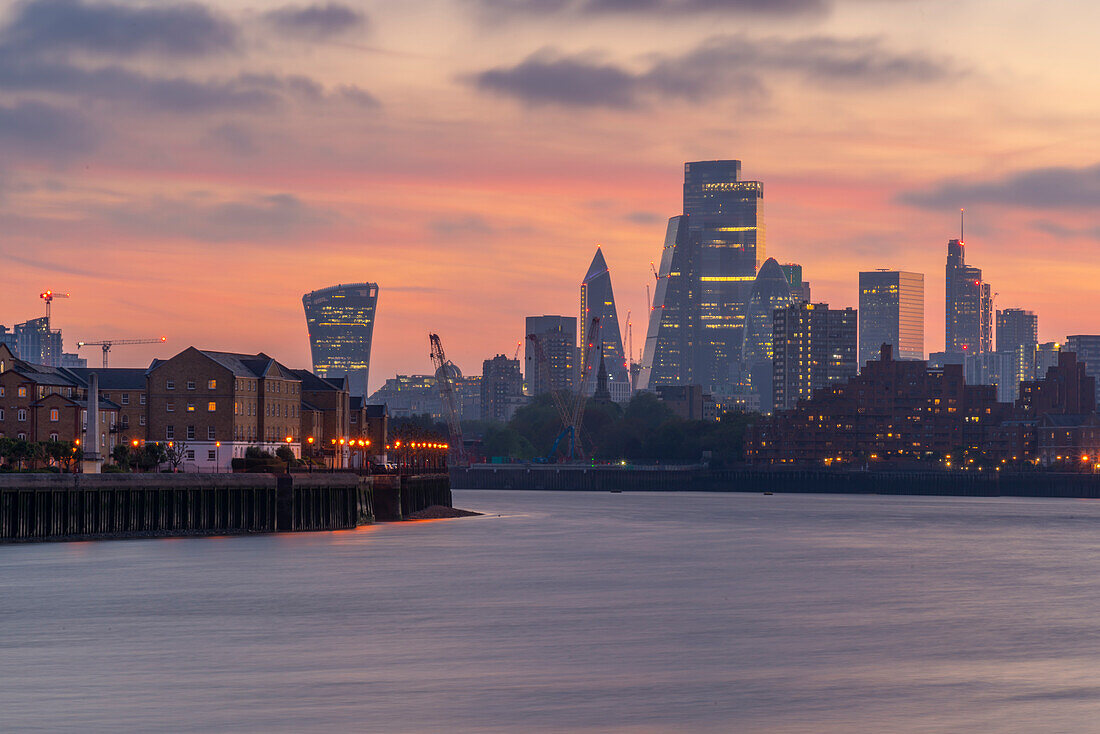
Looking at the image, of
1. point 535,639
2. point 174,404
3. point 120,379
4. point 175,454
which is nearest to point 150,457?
point 175,454

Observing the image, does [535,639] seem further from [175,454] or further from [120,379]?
[120,379]

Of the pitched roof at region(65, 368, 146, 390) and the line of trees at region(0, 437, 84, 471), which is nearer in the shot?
the line of trees at region(0, 437, 84, 471)

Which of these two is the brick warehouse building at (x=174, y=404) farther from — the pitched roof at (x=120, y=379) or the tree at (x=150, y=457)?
the tree at (x=150, y=457)

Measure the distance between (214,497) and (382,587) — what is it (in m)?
37.0

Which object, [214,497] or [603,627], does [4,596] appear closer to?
[603,627]

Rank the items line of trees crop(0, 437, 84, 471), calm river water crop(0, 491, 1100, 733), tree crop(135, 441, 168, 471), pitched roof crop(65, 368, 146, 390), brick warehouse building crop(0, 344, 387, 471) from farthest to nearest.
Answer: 1. pitched roof crop(65, 368, 146, 390)
2. brick warehouse building crop(0, 344, 387, 471)
3. tree crop(135, 441, 168, 471)
4. line of trees crop(0, 437, 84, 471)
5. calm river water crop(0, 491, 1100, 733)

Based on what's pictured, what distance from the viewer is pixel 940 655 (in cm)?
5153

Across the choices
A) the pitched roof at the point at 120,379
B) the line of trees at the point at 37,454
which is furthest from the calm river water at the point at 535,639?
the pitched roof at the point at 120,379

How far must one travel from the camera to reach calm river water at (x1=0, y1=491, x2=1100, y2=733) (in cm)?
3916

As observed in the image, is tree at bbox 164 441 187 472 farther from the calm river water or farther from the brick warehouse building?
the calm river water

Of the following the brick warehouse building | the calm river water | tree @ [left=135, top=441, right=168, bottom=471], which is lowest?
the calm river water

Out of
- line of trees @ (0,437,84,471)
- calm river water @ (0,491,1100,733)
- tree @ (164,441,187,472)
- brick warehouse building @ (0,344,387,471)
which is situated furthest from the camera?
tree @ (164,441,187,472)

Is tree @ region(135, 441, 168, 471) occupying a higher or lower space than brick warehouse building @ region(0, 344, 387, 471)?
lower

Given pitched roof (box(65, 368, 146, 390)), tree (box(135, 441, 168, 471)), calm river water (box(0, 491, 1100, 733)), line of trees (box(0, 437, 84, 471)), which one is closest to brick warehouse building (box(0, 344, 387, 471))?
pitched roof (box(65, 368, 146, 390))
